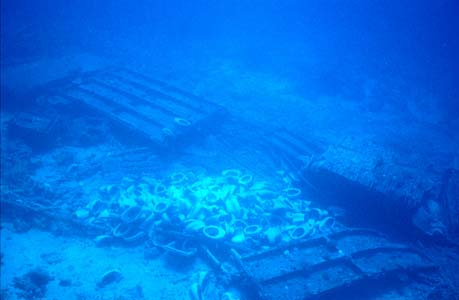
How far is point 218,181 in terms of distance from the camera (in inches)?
314

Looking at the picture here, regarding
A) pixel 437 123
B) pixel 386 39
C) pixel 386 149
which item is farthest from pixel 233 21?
pixel 386 149

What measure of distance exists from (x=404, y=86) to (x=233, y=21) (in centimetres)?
1461

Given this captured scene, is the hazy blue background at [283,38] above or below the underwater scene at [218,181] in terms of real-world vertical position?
above

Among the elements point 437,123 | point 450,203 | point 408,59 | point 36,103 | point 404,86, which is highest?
point 408,59

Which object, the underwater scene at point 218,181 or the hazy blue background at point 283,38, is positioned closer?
the underwater scene at point 218,181

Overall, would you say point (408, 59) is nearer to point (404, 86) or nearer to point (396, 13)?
point (404, 86)

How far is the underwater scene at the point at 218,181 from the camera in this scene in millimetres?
5652

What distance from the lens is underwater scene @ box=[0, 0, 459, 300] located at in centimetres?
565

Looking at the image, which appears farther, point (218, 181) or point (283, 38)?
point (283, 38)

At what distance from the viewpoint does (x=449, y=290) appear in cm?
568

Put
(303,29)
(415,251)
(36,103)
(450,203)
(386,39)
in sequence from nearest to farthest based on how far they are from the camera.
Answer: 1. (415,251)
2. (450,203)
3. (36,103)
4. (386,39)
5. (303,29)

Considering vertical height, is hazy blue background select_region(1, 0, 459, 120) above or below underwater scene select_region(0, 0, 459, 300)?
above

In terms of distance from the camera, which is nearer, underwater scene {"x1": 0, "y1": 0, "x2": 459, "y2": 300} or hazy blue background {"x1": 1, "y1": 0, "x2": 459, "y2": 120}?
underwater scene {"x1": 0, "y1": 0, "x2": 459, "y2": 300}

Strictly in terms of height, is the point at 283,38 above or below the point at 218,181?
above
